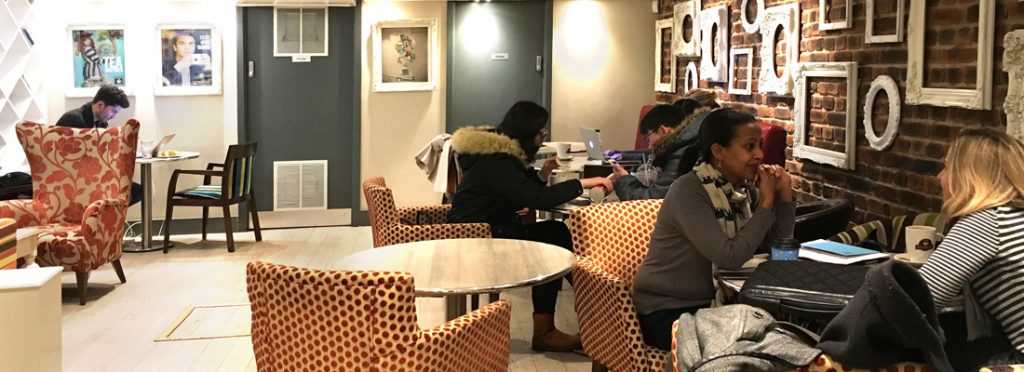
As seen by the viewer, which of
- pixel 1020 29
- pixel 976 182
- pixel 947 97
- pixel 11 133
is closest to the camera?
pixel 976 182

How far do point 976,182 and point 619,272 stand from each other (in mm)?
1494

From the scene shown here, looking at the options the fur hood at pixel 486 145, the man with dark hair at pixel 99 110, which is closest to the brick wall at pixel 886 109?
the fur hood at pixel 486 145

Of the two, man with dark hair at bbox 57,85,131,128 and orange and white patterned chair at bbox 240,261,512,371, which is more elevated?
man with dark hair at bbox 57,85,131,128

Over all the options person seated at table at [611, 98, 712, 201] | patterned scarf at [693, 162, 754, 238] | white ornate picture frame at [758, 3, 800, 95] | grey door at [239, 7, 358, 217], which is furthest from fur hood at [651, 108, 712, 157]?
grey door at [239, 7, 358, 217]

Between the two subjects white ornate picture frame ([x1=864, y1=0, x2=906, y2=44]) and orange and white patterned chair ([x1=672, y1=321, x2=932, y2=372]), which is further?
white ornate picture frame ([x1=864, y1=0, x2=906, y2=44])

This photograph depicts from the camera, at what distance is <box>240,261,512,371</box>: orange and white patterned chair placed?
2.72 m

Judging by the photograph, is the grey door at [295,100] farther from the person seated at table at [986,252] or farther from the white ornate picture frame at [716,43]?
the person seated at table at [986,252]

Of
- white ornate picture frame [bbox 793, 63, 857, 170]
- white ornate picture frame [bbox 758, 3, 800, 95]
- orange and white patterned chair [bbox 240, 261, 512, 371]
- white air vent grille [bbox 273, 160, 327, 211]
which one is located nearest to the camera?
orange and white patterned chair [bbox 240, 261, 512, 371]

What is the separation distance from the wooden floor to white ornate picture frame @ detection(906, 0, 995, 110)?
5.93 ft

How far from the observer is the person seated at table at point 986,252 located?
8.25 ft

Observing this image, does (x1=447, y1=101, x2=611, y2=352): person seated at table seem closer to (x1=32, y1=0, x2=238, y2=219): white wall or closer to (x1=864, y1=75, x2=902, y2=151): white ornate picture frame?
(x1=864, y1=75, x2=902, y2=151): white ornate picture frame

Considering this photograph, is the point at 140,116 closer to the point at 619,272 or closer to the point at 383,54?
the point at 383,54

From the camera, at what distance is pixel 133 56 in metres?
8.52

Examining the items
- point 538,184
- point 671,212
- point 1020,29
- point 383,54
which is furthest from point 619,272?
point 383,54
